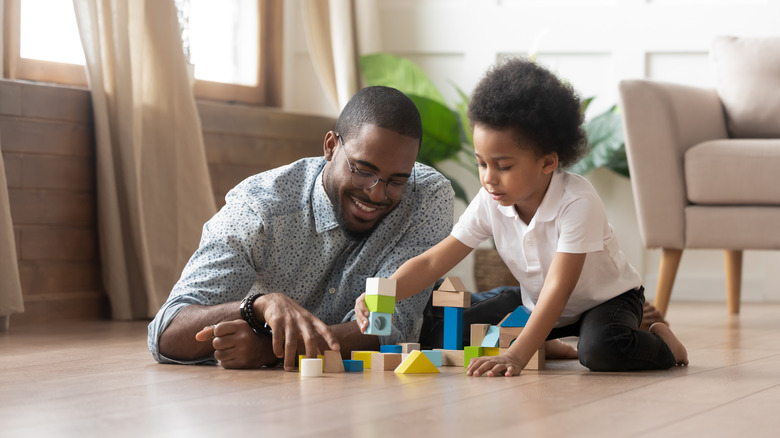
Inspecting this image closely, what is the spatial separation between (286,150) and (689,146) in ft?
5.20

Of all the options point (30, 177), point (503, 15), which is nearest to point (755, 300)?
point (503, 15)

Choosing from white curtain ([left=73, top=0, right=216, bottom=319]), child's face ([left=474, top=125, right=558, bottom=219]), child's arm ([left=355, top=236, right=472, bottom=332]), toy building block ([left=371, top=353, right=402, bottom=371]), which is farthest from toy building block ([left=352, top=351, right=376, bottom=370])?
white curtain ([left=73, top=0, right=216, bottom=319])

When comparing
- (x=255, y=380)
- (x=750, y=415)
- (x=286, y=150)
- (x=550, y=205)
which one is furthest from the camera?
(x=286, y=150)

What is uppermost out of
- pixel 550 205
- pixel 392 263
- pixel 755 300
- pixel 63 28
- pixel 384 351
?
pixel 63 28

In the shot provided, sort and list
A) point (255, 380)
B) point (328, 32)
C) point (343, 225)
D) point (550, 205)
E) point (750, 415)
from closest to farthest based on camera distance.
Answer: point (750, 415), point (255, 380), point (550, 205), point (343, 225), point (328, 32)

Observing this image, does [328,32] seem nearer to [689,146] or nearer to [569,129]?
[689,146]

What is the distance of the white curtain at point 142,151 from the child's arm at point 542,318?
1.62 metres

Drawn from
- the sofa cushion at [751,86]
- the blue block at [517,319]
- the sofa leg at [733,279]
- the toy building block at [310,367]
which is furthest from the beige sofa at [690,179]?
the toy building block at [310,367]

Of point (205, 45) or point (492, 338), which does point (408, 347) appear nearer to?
point (492, 338)

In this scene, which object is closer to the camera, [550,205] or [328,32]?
[550,205]

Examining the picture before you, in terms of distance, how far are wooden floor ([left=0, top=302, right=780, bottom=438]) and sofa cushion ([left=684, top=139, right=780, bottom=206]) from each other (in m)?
1.12

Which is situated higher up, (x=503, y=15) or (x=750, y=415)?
(x=503, y=15)

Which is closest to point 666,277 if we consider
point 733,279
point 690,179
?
point 690,179

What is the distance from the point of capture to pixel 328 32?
4.20 meters
